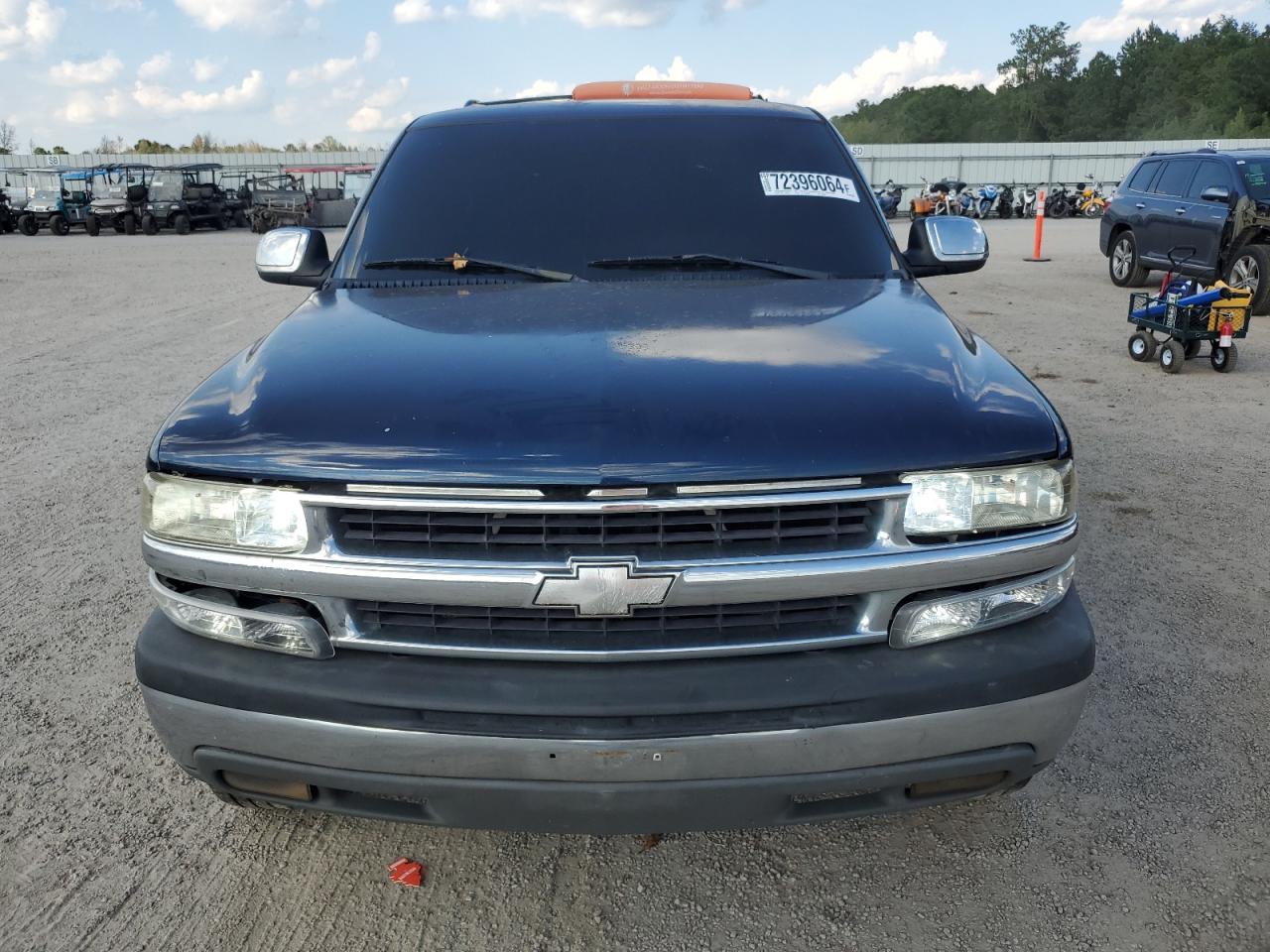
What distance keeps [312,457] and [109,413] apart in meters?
5.91

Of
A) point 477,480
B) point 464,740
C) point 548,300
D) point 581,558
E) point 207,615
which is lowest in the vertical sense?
point 464,740

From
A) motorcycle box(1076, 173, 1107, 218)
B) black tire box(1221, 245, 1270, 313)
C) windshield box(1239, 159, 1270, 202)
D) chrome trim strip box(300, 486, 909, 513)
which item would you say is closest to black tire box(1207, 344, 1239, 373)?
black tire box(1221, 245, 1270, 313)

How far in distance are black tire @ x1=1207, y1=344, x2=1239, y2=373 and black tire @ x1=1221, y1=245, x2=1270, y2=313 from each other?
2990mm

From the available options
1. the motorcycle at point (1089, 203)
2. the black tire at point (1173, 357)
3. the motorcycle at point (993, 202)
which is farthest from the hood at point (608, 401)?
the motorcycle at point (1089, 203)

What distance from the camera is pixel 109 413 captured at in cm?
698

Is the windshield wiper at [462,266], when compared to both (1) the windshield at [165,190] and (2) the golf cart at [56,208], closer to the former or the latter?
(1) the windshield at [165,190]

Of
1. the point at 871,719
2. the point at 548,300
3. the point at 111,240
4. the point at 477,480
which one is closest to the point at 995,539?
the point at 871,719

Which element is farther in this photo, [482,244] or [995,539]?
[482,244]

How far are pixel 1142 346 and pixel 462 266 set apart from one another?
25.1ft

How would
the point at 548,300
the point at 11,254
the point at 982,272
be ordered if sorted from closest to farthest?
the point at 548,300 < the point at 982,272 < the point at 11,254

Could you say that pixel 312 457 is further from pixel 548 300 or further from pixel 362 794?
pixel 548 300

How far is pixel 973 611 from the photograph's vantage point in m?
2.02

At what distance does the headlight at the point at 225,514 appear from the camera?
193 cm

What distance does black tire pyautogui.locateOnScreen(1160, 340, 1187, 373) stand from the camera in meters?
8.25
